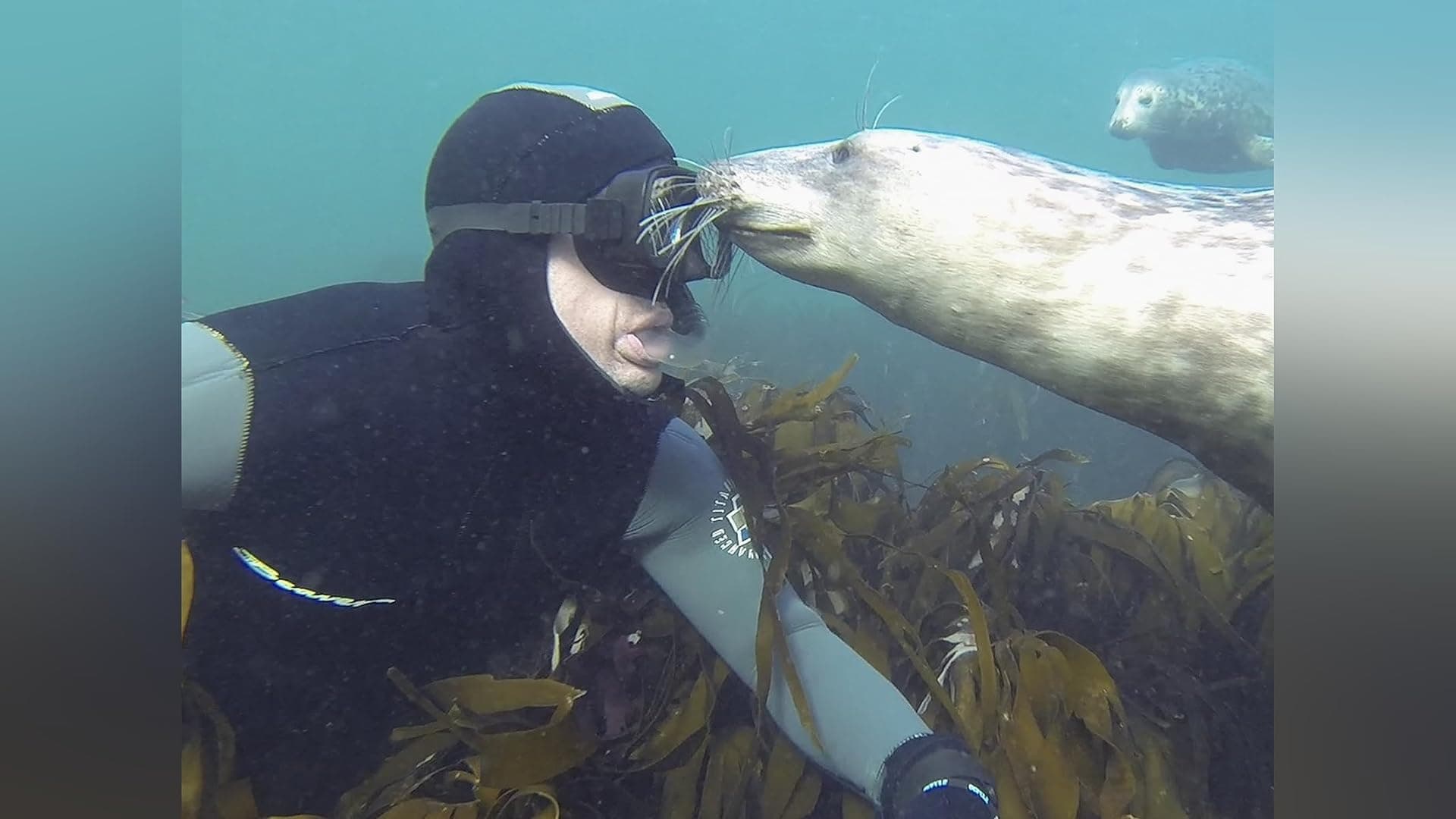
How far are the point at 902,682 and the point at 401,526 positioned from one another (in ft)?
4.57

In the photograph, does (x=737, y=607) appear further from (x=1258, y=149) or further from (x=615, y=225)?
(x=1258, y=149)

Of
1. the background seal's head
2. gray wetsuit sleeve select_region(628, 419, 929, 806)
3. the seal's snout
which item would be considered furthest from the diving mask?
gray wetsuit sleeve select_region(628, 419, 929, 806)

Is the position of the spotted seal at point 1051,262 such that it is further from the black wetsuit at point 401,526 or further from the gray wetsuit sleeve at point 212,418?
the gray wetsuit sleeve at point 212,418

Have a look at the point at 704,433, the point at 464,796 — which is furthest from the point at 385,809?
the point at 704,433

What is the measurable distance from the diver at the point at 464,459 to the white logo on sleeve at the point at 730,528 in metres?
0.12

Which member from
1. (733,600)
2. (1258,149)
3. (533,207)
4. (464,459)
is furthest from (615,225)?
(1258,149)

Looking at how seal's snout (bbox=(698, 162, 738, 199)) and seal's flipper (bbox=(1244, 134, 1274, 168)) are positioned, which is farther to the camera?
seal's flipper (bbox=(1244, 134, 1274, 168))

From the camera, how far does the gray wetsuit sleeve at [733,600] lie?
1.83m

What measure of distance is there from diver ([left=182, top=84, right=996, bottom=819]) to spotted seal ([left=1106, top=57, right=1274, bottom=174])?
37.2 feet

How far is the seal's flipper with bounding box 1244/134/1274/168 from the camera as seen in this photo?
10242 millimetres

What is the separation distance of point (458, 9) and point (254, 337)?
108 meters

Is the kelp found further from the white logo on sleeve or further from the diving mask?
the diving mask

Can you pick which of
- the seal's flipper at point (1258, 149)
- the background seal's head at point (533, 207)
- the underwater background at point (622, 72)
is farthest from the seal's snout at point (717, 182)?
the underwater background at point (622, 72)
